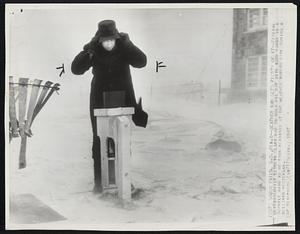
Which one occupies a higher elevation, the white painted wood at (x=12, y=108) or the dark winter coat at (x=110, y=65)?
the dark winter coat at (x=110, y=65)

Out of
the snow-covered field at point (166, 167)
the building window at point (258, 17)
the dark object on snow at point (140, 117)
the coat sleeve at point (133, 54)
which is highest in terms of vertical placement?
the building window at point (258, 17)

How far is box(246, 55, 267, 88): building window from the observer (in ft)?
3.84

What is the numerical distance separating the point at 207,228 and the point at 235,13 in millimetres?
548

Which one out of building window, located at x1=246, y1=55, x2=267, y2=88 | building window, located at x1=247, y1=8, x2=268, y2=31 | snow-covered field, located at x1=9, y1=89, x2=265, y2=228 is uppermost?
building window, located at x1=247, y1=8, x2=268, y2=31

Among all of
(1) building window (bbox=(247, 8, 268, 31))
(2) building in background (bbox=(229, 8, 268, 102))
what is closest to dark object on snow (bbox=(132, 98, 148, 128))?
(2) building in background (bbox=(229, 8, 268, 102))

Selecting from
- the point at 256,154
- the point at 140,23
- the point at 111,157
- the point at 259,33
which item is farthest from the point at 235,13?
the point at 111,157

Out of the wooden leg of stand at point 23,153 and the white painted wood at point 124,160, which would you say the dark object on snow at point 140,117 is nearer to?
the white painted wood at point 124,160

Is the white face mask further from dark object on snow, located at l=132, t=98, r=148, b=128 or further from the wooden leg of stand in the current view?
the wooden leg of stand

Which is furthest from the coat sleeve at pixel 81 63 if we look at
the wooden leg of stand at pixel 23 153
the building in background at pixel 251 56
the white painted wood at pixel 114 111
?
the building in background at pixel 251 56

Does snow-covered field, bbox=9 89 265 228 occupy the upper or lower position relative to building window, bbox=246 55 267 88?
lower

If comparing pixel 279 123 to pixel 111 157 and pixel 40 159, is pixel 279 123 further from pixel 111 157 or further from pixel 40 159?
pixel 40 159

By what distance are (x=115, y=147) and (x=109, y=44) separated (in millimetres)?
258

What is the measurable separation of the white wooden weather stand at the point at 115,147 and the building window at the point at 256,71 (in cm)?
31

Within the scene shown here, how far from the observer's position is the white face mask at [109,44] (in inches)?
45.9
